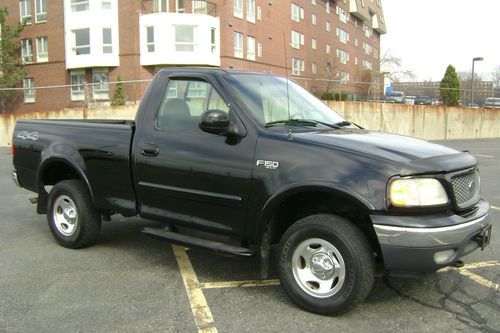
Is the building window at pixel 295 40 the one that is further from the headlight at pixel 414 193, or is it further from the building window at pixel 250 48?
the headlight at pixel 414 193

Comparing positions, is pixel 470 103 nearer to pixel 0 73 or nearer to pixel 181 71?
pixel 181 71

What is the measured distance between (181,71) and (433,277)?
10.2 feet

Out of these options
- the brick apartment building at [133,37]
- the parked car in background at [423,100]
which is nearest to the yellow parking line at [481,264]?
the parked car in background at [423,100]

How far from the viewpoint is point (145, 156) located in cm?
482

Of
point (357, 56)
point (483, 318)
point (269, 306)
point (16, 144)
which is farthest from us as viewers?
point (357, 56)

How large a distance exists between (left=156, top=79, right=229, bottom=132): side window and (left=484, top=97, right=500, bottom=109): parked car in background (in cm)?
2708

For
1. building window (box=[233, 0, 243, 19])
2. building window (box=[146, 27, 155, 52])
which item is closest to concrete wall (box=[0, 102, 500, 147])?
building window (box=[146, 27, 155, 52])

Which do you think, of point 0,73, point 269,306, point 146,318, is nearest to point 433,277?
point 269,306

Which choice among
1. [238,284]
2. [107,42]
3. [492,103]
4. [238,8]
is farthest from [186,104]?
[238,8]

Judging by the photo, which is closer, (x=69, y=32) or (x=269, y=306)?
(x=269, y=306)

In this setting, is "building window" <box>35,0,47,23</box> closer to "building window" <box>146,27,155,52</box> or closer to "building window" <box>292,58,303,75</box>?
"building window" <box>146,27,155,52</box>

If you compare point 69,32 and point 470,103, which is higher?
point 69,32

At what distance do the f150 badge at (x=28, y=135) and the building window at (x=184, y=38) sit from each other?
30.4 meters

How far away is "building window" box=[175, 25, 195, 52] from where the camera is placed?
35500 mm
